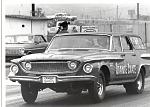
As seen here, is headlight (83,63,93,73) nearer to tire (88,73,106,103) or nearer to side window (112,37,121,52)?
tire (88,73,106,103)

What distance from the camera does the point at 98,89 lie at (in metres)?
6.46

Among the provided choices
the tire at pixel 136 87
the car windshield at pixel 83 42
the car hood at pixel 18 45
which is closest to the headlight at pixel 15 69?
the car windshield at pixel 83 42

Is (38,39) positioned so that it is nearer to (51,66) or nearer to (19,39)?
(19,39)

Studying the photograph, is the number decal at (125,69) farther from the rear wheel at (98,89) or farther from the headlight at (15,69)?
the headlight at (15,69)

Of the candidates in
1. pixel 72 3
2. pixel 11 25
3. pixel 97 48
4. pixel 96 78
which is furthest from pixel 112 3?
pixel 11 25

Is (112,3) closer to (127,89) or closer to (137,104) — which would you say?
(137,104)

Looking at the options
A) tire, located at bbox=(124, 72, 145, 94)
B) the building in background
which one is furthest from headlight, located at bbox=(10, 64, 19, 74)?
the building in background

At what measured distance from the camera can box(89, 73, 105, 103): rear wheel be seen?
6277 mm

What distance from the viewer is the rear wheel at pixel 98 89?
6.28 metres

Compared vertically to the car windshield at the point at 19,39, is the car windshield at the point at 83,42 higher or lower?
lower

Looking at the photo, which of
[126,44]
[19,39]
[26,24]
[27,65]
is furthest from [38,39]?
[27,65]

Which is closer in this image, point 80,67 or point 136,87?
point 80,67

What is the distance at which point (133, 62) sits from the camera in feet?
25.4

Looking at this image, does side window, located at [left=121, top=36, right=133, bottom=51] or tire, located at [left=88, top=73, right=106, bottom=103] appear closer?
tire, located at [left=88, top=73, right=106, bottom=103]
